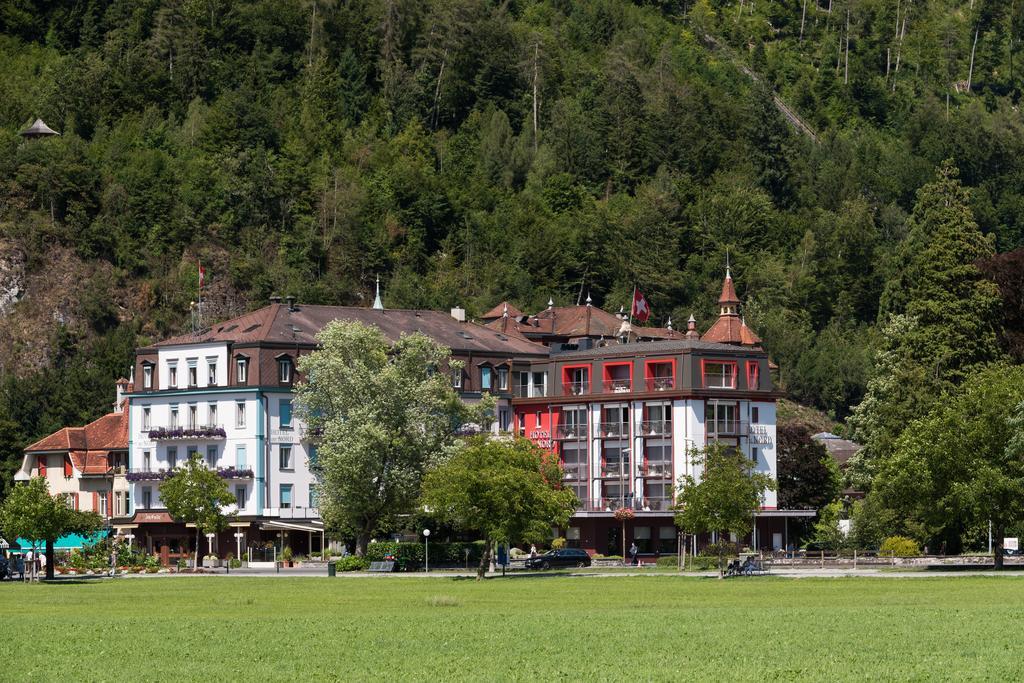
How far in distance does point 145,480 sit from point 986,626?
3680 inches

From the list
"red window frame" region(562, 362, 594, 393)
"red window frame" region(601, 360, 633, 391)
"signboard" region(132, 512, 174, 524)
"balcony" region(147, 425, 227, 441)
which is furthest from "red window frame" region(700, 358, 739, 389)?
"signboard" region(132, 512, 174, 524)

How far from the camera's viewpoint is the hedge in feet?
364

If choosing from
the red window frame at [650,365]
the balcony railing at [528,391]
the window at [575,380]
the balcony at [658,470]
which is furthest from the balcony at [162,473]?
the red window frame at [650,365]

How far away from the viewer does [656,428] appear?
440ft

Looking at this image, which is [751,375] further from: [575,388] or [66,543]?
[66,543]

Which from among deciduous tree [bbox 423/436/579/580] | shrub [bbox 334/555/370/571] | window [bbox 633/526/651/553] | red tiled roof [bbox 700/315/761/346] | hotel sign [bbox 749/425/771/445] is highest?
red tiled roof [bbox 700/315/761/346]

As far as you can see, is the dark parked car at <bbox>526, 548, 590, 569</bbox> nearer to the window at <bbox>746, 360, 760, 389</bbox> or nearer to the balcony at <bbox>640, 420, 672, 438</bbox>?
the balcony at <bbox>640, 420, 672, 438</bbox>

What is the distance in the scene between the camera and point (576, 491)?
137500 millimetres

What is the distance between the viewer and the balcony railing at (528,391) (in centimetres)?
14288

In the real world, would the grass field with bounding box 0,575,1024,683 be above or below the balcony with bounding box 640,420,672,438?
below

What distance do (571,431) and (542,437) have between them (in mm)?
2440

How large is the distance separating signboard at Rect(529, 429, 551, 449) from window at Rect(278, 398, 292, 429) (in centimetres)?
1670

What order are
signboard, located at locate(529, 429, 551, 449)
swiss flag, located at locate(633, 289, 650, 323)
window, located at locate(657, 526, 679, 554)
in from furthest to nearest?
1. swiss flag, located at locate(633, 289, 650, 323)
2. signboard, located at locate(529, 429, 551, 449)
3. window, located at locate(657, 526, 679, 554)

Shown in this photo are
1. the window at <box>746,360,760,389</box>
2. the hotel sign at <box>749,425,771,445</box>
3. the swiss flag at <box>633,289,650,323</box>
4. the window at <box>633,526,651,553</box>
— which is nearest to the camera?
the window at <box>633,526,651,553</box>
